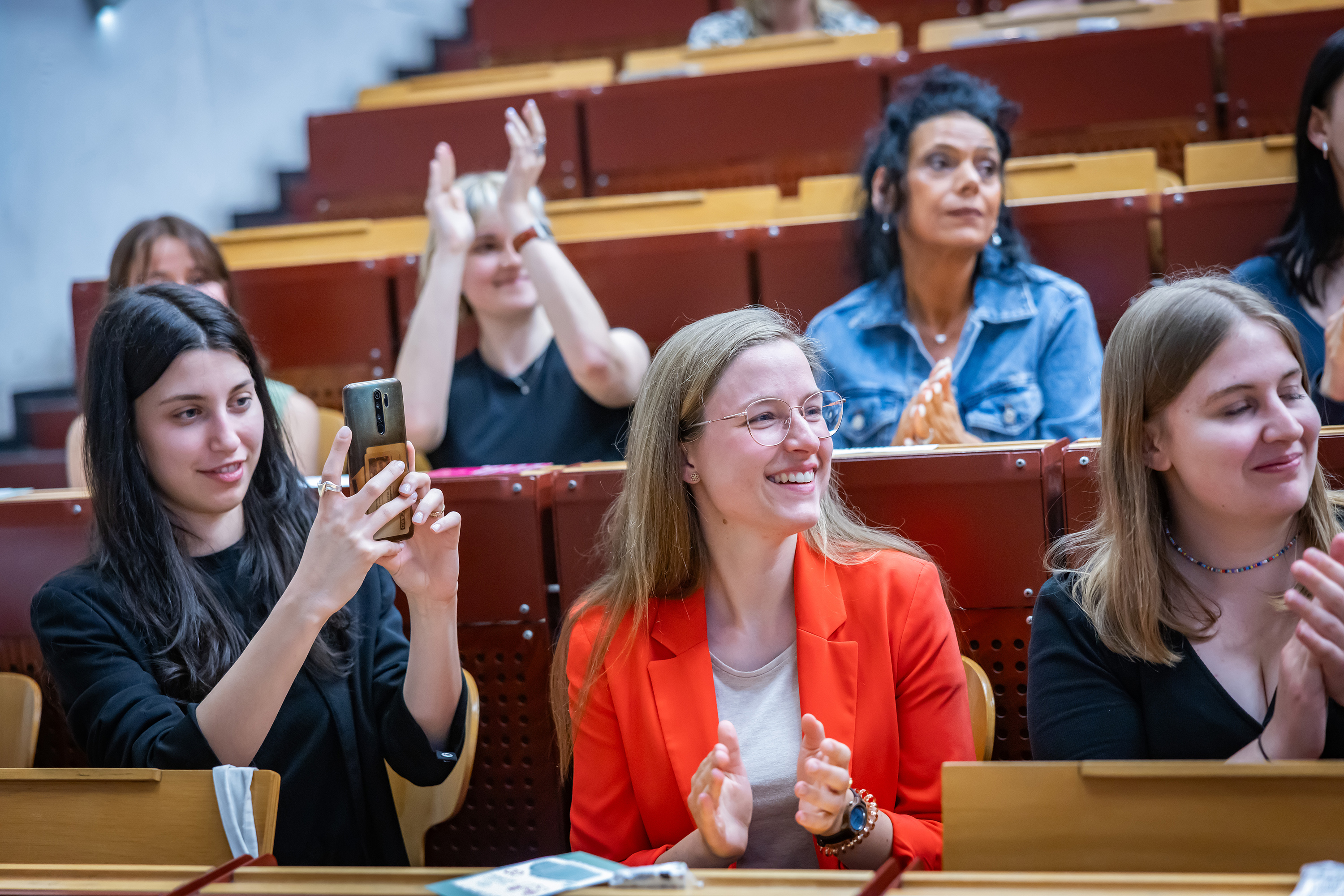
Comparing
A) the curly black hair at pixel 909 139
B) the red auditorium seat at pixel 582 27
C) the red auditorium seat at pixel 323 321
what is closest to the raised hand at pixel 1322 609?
the curly black hair at pixel 909 139

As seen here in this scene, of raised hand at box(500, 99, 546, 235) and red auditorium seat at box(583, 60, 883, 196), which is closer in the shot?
raised hand at box(500, 99, 546, 235)

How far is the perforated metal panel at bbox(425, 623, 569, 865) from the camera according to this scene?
1601 millimetres

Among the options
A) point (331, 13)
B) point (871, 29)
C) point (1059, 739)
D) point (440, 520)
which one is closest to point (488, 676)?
point (440, 520)

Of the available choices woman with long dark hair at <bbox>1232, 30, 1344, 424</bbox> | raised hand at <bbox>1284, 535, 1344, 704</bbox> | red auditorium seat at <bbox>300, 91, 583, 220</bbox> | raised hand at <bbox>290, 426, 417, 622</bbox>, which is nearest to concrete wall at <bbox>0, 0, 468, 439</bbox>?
red auditorium seat at <bbox>300, 91, 583, 220</bbox>

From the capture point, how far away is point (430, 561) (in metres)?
1.31

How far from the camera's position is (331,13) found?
3846mm

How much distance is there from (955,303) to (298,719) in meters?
1.23

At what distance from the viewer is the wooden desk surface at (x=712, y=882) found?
31.9 inches

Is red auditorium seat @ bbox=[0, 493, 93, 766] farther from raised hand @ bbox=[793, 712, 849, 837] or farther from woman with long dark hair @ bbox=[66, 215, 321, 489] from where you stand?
raised hand @ bbox=[793, 712, 849, 837]

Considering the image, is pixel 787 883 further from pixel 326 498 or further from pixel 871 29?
pixel 871 29

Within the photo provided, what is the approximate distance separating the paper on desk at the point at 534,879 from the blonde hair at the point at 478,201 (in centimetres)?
143

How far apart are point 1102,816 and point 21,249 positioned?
9.06ft

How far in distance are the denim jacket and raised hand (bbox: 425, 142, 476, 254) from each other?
644 mm

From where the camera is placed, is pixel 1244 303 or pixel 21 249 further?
pixel 21 249
